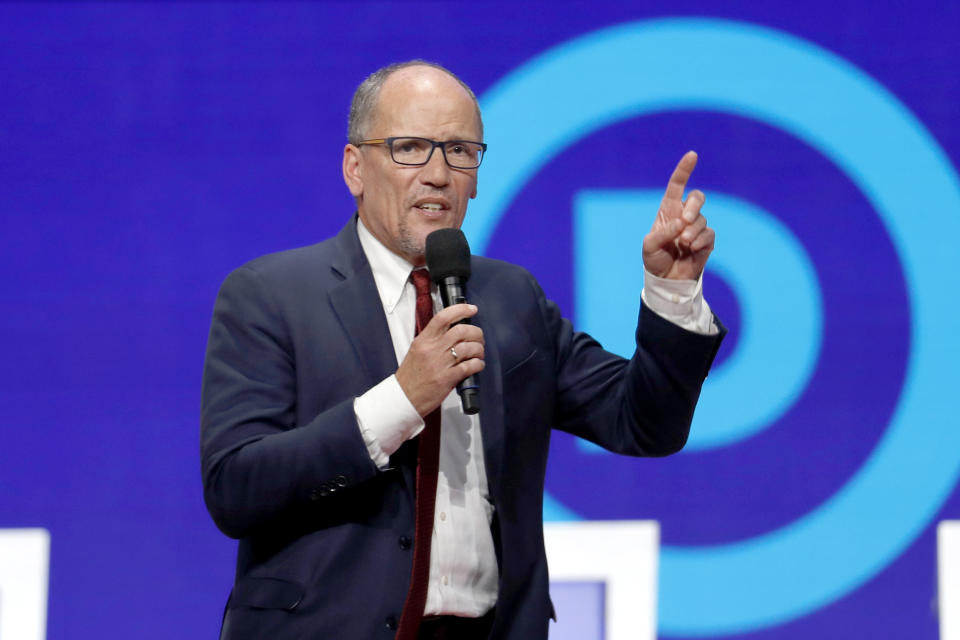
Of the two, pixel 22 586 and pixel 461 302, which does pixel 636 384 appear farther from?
pixel 22 586

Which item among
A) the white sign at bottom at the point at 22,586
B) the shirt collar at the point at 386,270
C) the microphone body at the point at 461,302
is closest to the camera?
the microphone body at the point at 461,302

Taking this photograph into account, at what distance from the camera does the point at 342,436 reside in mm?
1573

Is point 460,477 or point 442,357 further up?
point 442,357

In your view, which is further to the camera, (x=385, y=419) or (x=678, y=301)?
(x=678, y=301)

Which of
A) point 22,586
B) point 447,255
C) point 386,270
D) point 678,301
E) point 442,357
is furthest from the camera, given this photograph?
point 22,586

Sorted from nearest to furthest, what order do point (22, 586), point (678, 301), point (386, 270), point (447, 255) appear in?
1. point (447, 255)
2. point (678, 301)
3. point (386, 270)
4. point (22, 586)

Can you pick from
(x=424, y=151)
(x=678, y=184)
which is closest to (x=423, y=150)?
(x=424, y=151)

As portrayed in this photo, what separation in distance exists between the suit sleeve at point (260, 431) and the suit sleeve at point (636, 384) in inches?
17.8

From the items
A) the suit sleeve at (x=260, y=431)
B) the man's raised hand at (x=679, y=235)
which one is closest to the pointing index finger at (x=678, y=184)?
the man's raised hand at (x=679, y=235)

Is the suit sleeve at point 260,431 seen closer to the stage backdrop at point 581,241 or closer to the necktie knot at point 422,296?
the necktie knot at point 422,296

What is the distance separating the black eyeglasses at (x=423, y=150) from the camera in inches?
71.3

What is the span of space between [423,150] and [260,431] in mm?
543

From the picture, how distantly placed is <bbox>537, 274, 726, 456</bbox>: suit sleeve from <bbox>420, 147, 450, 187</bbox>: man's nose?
32 cm

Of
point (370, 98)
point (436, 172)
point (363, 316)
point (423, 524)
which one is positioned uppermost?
point (370, 98)
